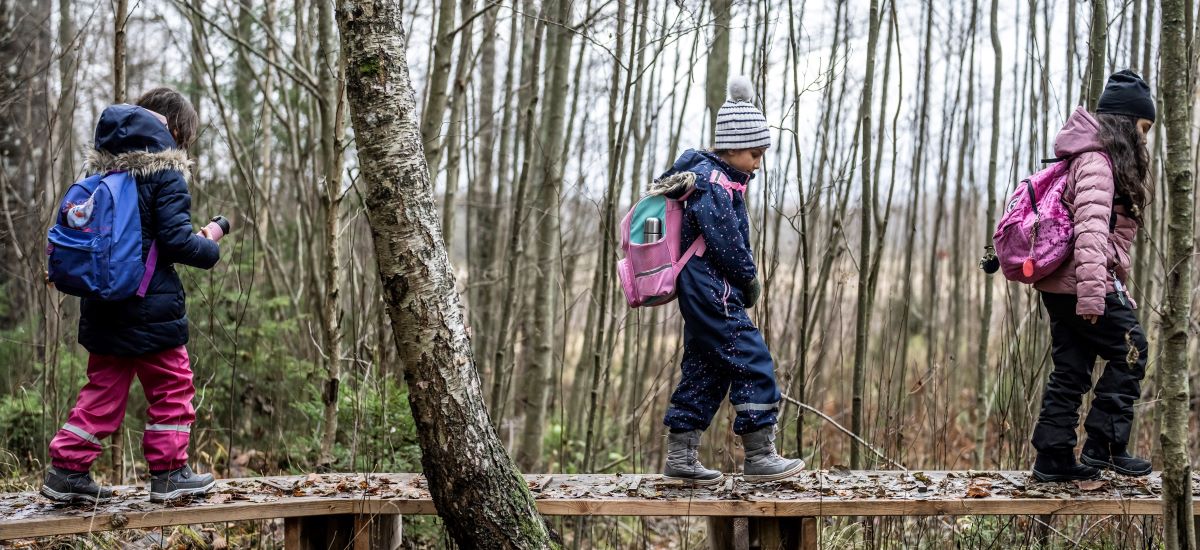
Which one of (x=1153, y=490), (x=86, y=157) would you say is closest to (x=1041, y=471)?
(x=1153, y=490)

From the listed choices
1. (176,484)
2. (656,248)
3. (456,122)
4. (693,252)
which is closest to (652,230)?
(656,248)

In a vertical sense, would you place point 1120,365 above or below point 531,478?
above

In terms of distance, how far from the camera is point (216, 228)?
10.8 feet

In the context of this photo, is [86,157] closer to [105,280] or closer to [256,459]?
[105,280]

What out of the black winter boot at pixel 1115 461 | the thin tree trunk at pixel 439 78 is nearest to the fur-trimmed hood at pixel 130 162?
the thin tree trunk at pixel 439 78

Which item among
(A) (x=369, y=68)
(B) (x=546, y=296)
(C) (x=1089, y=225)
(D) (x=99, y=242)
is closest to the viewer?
(A) (x=369, y=68)

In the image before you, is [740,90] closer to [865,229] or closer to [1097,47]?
Result: [865,229]

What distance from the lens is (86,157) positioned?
3.07m

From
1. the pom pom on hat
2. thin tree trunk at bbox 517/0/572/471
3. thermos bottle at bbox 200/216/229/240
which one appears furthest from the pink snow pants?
thin tree trunk at bbox 517/0/572/471

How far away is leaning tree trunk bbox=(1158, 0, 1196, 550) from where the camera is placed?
8.57 ft

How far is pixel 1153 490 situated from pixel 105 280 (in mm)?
3949

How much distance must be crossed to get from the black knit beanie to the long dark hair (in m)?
0.03

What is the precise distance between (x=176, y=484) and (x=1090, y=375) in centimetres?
360

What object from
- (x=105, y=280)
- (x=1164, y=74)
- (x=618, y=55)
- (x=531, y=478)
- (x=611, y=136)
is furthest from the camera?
(x=611, y=136)
